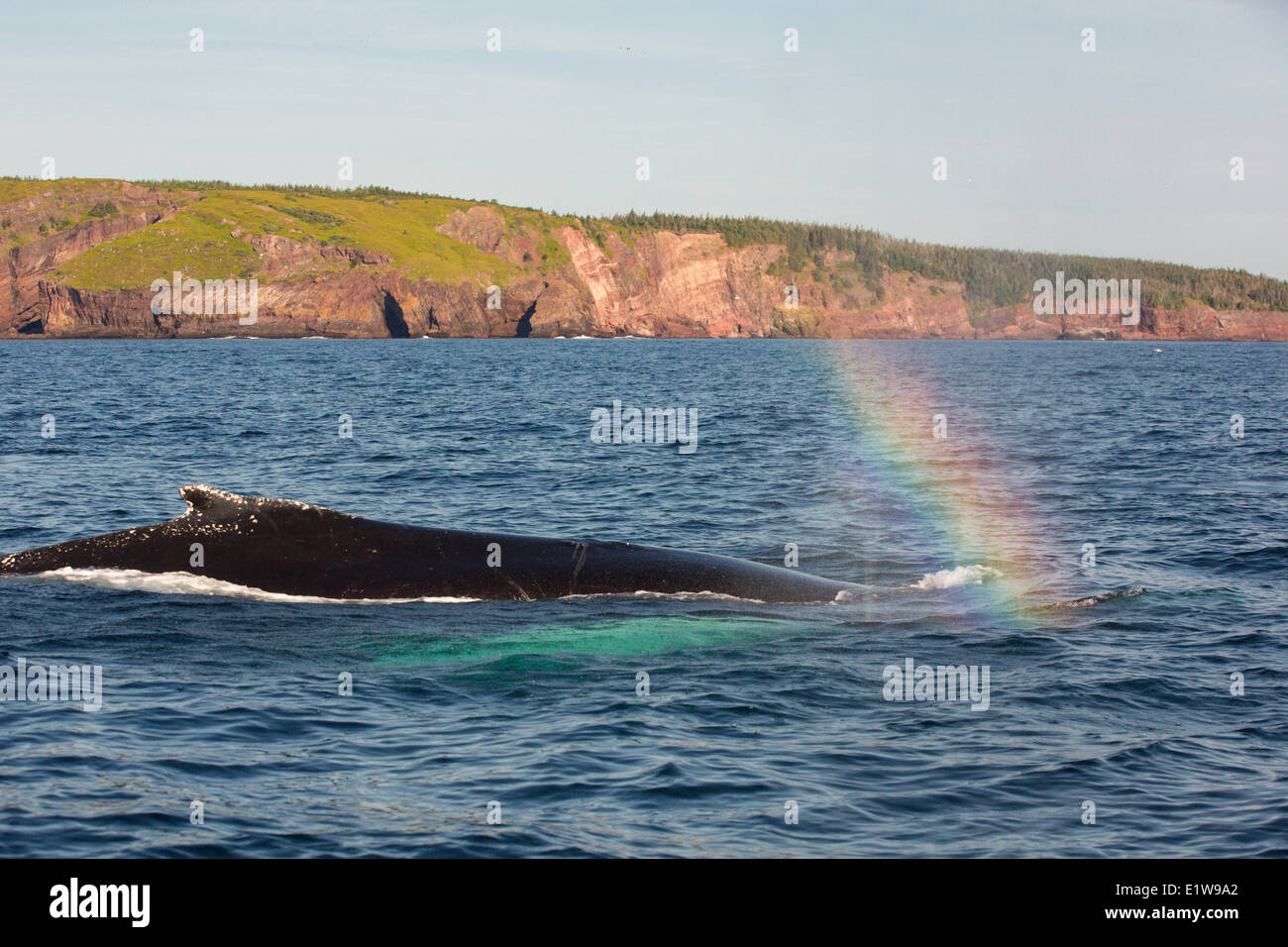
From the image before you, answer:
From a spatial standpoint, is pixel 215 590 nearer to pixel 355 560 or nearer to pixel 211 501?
pixel 211 501

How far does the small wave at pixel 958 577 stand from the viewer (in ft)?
60.3

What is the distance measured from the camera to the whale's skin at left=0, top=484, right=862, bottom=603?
15.1 meters

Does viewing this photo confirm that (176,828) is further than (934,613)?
No

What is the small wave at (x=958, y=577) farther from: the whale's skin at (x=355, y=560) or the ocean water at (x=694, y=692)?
the whale's skin at (x=355, y=560)

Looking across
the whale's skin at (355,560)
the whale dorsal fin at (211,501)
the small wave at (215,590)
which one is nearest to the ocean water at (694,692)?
the small wave at (215,590)

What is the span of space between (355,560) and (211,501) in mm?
1861

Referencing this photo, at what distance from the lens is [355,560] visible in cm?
1528

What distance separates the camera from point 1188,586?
18.5 m

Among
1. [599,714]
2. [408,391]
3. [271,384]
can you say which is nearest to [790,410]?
[408,391]

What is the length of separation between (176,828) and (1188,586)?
50.1ft

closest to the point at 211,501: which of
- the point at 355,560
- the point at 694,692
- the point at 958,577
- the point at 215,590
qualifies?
the point at 215,590

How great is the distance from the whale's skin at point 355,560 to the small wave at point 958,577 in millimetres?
2818
